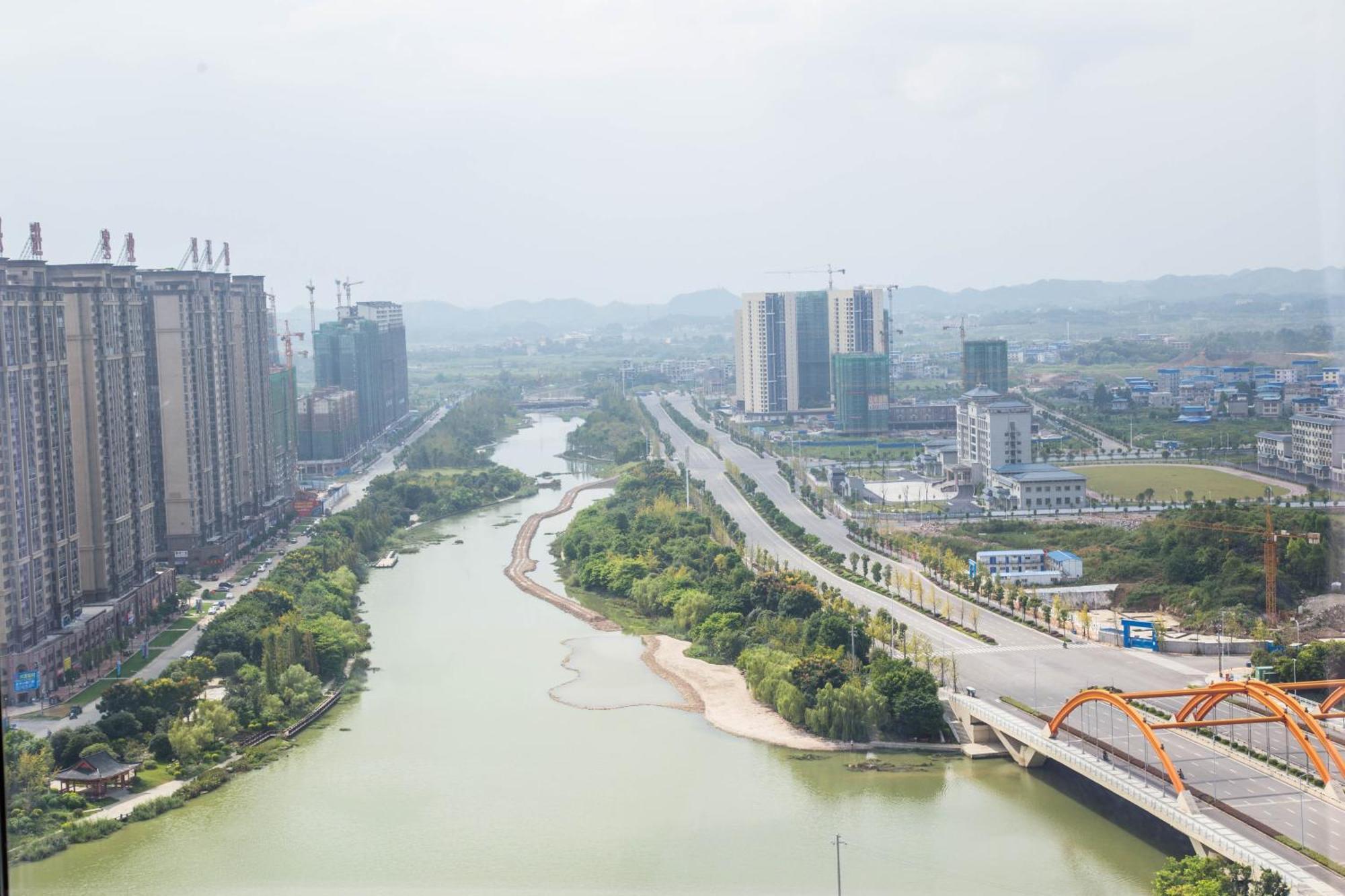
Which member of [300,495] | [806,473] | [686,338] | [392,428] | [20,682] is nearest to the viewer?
[20,682]


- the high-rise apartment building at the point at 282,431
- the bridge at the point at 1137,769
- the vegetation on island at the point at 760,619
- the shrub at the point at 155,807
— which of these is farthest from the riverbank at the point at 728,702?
the high-rise apartment building at the point at 282,431

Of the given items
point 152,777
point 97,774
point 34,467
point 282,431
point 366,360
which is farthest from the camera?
point 366,360

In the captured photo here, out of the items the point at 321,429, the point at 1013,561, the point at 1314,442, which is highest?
the point at 321,429

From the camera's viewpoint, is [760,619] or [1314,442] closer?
[760,619]

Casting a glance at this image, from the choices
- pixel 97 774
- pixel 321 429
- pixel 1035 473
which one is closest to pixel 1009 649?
pixel 97 774

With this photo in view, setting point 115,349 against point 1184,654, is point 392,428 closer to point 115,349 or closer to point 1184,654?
point 115,349

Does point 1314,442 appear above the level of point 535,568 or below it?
above

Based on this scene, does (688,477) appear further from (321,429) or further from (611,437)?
(611,437)

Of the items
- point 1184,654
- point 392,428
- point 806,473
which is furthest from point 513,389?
point 1184,654
